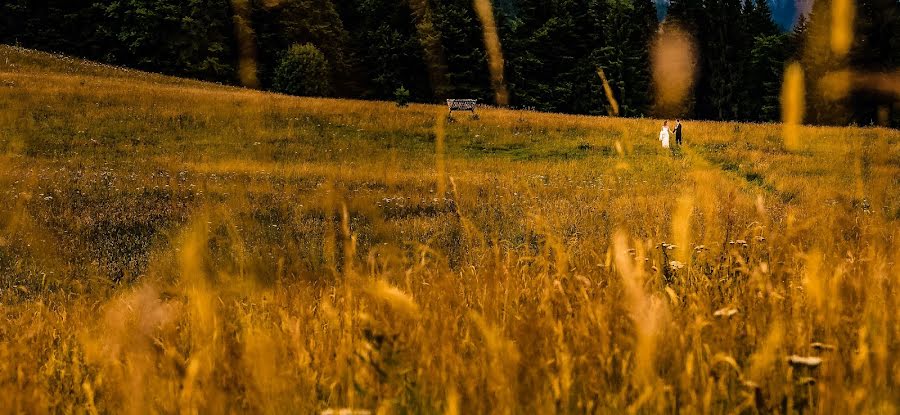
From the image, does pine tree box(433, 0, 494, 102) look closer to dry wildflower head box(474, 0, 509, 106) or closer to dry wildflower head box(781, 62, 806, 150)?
dry wildflower head box(474, 0, 509, 106)

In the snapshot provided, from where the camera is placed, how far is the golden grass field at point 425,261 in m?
2.05

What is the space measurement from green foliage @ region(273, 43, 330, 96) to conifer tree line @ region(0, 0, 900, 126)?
0.37 ft

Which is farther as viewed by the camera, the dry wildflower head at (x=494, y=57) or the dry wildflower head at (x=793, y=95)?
the dry wildflower head at (x=494, y=57)

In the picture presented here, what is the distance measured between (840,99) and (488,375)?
57.6 meters

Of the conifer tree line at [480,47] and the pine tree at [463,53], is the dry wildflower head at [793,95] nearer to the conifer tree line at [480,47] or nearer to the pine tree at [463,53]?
the conifer tree line at [480,47]

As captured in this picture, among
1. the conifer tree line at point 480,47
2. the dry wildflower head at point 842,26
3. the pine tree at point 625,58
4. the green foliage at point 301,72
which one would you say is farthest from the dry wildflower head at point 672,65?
the green foliage at point 301,72

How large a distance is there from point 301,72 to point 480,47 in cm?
1879

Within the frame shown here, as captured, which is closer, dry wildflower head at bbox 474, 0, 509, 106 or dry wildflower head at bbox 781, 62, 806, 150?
dry wildflower head at bbox 781, 62, 806, 150

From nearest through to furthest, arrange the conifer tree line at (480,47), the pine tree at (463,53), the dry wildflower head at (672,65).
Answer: the conifer tree line at (480,47) → the dry wildflower head at (672,65) → the pine tree at (463,53)

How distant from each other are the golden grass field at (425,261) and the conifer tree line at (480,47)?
26.6m

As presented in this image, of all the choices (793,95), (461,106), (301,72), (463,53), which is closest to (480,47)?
(463,53)

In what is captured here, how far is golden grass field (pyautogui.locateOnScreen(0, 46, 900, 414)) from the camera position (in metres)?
2.05

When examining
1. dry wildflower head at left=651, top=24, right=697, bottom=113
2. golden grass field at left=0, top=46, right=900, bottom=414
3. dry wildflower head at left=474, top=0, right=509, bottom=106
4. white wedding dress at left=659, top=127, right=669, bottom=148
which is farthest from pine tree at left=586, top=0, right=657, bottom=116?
white wedding dress at left=659, top=127, right=669, bottom=148

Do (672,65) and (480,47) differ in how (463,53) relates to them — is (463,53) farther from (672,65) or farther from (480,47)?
(672,65)
